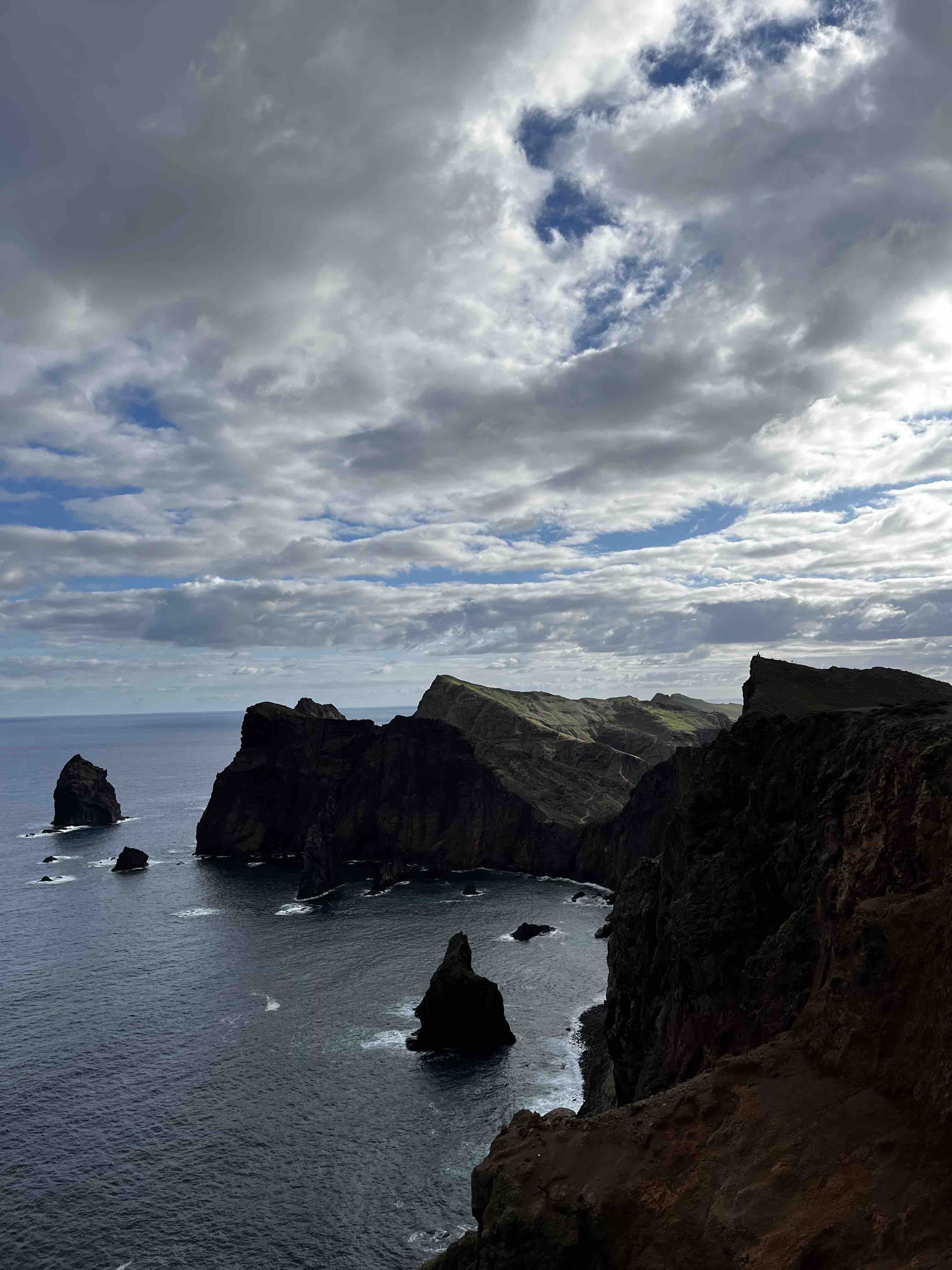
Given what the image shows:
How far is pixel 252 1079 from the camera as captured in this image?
234 ft

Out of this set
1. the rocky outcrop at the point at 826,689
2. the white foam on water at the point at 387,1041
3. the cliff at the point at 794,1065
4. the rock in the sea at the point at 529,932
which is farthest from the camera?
the rock in the sea at the point at 529,932

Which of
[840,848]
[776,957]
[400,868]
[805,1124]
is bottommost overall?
[400,868]

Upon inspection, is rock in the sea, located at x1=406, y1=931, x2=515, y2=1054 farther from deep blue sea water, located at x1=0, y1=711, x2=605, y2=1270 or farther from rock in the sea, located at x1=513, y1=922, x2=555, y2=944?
rock in the sea, located at x1=513, y1=922, x2=555, y2=944

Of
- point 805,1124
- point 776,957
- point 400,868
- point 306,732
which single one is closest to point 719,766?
point 776,957

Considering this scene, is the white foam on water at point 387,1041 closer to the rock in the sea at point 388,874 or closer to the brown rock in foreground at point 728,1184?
the brown rock in foreground at point 728,1184

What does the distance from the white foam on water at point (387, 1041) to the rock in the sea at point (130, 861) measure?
105 metres

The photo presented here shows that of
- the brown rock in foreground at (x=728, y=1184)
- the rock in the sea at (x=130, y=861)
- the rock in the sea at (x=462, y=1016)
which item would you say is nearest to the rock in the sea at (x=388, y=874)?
the rock in the sea at (x=130, y=861)

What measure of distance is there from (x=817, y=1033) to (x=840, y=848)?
319 inches

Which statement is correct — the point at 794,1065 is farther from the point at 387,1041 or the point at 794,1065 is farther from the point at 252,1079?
the point at 387,1041

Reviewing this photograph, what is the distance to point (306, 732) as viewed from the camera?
648 feet

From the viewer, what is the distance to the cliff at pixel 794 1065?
77.7 feet

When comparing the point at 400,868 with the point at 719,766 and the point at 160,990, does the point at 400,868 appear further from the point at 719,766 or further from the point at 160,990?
the point at 719,766

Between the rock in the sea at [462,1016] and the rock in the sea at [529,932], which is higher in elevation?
the rock in the sea at [462,1016]

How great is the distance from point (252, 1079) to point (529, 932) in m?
57.6
